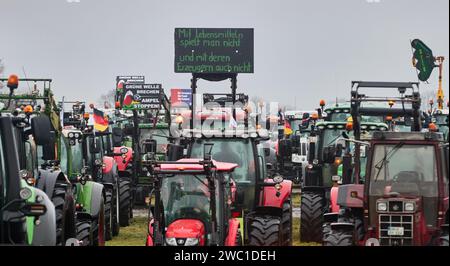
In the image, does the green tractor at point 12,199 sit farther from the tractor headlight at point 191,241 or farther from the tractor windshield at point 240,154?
the tractor windshield at point 240,154

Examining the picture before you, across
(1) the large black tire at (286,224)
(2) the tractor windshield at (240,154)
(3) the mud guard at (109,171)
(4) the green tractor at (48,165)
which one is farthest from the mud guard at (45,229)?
(3) the mud guard at (109,171)

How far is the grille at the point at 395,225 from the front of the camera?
34.4 feet

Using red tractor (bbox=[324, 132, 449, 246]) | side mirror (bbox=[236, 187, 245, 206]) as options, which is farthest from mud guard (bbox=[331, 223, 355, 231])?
side mirror (bbox=[236, 187, 245, 206])

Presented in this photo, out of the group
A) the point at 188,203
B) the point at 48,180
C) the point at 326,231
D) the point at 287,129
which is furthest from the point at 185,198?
the point at 287,129

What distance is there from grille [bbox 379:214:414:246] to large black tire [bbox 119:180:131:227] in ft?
26.9

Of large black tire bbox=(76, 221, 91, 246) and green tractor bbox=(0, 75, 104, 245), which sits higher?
green tractor bbox=(0, 75, 104, 245)

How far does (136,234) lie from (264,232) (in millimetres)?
5463

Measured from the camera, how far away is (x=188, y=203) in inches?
397

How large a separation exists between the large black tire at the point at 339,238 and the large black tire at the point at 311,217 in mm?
3856

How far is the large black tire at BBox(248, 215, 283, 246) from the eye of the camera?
11.7m

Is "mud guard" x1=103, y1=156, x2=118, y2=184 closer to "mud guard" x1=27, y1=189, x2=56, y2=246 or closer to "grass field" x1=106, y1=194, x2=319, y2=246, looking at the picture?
"grass field" x1=106, y1=194, x2=319, y2=246

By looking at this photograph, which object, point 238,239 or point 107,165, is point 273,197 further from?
point 107,165
